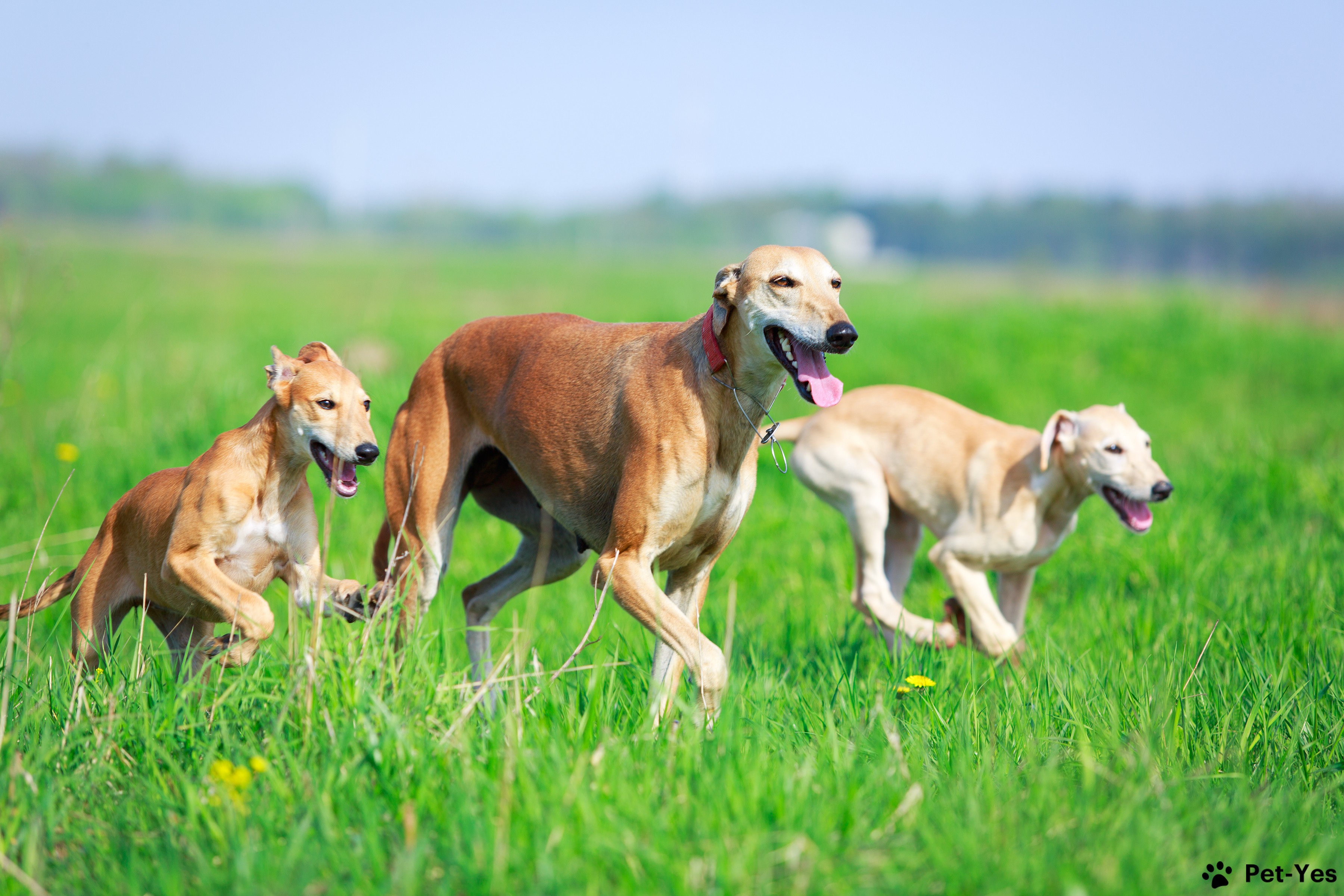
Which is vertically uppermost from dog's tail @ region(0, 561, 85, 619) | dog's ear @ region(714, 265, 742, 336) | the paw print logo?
dog's ear @ region(714, 265, 742, 336)

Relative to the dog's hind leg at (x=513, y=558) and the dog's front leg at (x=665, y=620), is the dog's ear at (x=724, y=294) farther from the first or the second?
the dog's hind leg at (x=513, y=558)

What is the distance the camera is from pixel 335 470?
3.86 meters

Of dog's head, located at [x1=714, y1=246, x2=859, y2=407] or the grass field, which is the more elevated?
dog's head, located at [x1=714, y1=246, x2=859, y2=407]

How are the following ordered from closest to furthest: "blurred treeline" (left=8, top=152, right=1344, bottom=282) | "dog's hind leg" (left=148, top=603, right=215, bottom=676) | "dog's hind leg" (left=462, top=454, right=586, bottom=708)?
"dog's hind leg" (left=148, top=603, right=215, bottom=676), "dog's hind leg" (left=462, top=454, right=586, bottom=708), "blurred treeline" (left=8, top=152, right=1344, bottom=282)

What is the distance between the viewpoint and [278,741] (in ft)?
10.00

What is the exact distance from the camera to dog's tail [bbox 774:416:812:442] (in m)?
6.62

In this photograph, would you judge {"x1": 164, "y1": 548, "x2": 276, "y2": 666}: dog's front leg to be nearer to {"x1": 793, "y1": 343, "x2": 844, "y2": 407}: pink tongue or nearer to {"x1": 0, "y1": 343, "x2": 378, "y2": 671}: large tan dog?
{"x1": 0, "y1": 343, "x2": 378, "y2": 671}: large tan dog

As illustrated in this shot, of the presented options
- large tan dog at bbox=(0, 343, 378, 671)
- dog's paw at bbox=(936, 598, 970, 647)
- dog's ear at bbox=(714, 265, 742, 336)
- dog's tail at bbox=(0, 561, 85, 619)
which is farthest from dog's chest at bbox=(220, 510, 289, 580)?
dog's paw at bbox=(936, 598, 970, 647)

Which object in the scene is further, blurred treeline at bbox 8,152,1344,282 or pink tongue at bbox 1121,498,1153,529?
blurred treeline at bbox 8,152,1344,282

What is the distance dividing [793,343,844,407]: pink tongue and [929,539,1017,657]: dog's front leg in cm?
215

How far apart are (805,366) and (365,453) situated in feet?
5.21

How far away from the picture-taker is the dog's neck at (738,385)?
3.90 metres

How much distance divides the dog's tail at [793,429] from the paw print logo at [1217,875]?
4030mm

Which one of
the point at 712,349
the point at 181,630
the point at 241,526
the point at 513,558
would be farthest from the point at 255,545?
the point at 712,349
